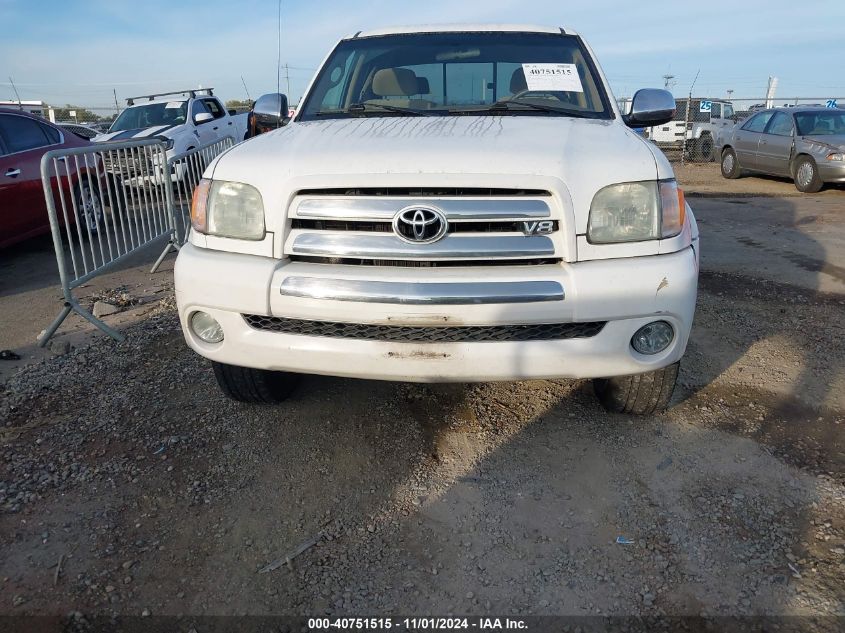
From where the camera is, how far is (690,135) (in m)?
18.3

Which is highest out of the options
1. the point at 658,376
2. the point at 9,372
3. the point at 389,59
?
the point at 389,59

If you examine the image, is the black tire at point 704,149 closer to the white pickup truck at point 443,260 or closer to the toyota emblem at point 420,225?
the white pickup truck at point 443,260

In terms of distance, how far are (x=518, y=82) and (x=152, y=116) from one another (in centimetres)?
959

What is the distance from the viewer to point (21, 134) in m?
6.66

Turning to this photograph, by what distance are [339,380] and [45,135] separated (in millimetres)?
5630

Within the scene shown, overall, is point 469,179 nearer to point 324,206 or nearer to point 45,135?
point 324,206

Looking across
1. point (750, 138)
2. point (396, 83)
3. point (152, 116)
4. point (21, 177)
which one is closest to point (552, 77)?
point (396, 83)

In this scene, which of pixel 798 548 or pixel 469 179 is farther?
pixel 469 179

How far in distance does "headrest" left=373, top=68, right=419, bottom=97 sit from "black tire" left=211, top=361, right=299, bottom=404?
5.83ft

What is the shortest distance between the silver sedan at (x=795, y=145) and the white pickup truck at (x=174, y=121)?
34.2 feet

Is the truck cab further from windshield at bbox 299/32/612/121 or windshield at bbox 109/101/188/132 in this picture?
windshield at bbox 299/32/612/121

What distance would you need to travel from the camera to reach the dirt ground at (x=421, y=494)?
2.04 metres

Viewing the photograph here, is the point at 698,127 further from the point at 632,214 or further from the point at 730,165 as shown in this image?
the point at 632,214

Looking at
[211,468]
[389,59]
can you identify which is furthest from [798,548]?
[389,59]
